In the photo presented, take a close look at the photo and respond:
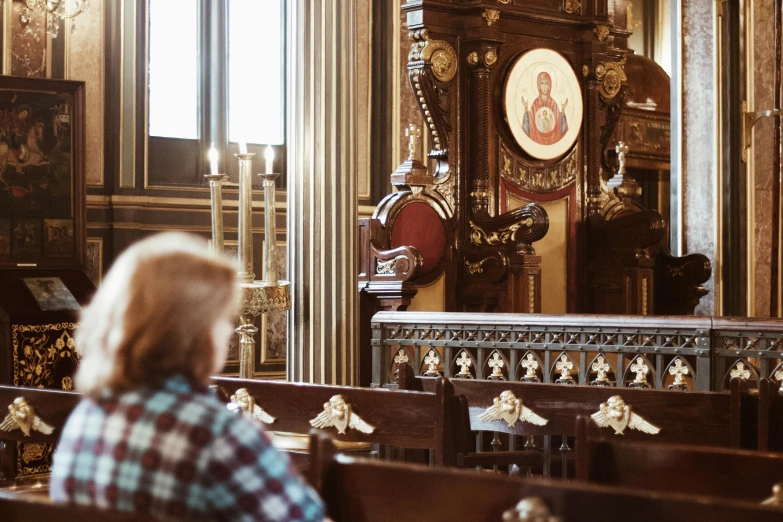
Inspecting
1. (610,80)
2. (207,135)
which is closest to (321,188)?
(610,80)

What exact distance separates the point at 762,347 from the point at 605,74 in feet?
16.1

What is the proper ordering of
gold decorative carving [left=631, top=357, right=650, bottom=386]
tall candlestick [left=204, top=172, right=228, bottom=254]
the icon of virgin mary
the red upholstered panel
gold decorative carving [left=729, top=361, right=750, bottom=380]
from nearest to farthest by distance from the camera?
tall candlestick [left=204, top=172, right=228, bottom=254], gold decorative carving [left=729, top=361, right=750, bottom=380], gold decorative carving [left=631, top=357, right=650, bottom=386], the red upholstered panel, the icon of virgin mary

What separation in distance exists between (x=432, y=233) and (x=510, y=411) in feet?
12.7

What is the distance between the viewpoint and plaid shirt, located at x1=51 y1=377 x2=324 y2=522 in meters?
1.77

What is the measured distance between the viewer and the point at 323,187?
18.8ft

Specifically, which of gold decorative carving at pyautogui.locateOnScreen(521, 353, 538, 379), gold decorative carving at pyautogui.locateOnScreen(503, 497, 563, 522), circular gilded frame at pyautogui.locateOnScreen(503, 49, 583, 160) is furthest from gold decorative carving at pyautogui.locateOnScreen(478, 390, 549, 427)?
circular gilded frame at pyautogui.locateOnScreen(503, 49, 583, 160)

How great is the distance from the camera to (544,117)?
892cm

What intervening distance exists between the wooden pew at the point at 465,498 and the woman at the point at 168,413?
325 millimetres

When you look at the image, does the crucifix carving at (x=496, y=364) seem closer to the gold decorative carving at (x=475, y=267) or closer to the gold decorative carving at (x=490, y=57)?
the gold decorative carving at (x=475, y=267)

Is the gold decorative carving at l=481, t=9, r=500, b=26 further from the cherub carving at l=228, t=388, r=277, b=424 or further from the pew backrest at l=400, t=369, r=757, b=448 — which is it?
the cherub carving at l=228, t=388, r=277, b=424

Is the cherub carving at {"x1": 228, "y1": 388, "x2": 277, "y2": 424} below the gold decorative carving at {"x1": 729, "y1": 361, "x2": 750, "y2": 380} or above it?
below

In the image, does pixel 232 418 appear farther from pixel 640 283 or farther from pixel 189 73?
pixel 189 73

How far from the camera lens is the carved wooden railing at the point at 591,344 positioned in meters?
4.91

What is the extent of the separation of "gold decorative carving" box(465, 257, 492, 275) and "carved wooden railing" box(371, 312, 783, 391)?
1.73m
